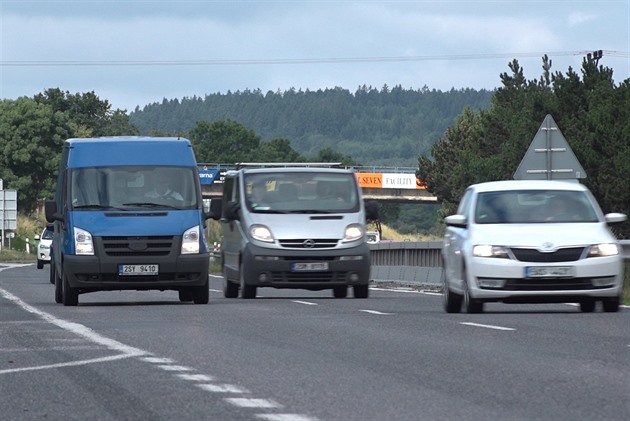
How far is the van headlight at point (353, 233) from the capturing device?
2838 centimetres

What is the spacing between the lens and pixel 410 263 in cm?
4178

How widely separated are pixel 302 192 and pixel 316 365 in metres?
15.2

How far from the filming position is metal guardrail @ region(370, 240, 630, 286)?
37094mm

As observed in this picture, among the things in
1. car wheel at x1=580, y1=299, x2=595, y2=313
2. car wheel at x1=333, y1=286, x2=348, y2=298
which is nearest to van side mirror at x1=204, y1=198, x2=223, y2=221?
car wheel at x1=333, y1=286, x2=348, y2=298

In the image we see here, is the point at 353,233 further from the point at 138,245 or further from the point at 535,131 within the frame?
the point at 535,131

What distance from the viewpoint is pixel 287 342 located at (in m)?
16.3

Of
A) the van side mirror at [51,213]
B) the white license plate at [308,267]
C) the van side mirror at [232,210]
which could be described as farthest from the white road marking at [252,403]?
the van side mirror at [232,210]

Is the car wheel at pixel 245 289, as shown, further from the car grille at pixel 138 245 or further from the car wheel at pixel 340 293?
the car grille at pixel 138 245

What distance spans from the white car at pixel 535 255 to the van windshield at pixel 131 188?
5.40 metres

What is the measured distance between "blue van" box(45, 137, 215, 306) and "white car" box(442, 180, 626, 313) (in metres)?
5.13

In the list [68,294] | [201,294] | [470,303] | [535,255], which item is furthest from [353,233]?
[535,255]

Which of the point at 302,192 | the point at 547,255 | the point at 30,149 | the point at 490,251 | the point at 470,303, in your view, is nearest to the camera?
the point at 547,255

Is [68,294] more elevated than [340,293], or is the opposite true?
[68,294]

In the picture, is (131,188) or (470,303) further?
(131,188)
